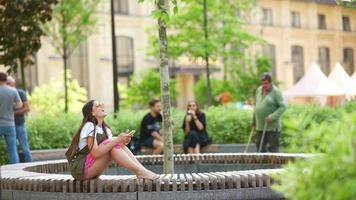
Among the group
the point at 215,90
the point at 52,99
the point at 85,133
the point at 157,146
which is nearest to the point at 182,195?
the point at 85,133

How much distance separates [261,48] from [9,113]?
44431 millimetres

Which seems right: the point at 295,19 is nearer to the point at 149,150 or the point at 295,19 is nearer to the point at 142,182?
the point at 149,150

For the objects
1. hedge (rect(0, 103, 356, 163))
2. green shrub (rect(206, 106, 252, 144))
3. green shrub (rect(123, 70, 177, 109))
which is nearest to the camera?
hedge (rect(0, 103, 356, 163))

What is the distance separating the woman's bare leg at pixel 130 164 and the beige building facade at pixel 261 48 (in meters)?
26.1

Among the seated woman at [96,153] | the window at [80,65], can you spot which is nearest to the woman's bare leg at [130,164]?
the seated woman at [96,153]

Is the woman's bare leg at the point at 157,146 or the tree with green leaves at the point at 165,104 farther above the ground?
the tree with green leaves at the point at 165,104

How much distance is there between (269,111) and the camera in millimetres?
14500

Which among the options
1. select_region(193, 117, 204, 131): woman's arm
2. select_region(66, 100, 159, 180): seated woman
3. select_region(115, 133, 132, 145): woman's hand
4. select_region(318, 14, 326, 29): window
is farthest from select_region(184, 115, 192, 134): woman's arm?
select_region(318, 14, 326, 29): window

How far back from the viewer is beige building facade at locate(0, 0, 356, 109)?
45.2 metres

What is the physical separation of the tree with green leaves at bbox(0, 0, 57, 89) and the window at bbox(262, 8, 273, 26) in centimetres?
4010

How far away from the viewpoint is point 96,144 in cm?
850

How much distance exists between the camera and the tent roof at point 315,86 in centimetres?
3050

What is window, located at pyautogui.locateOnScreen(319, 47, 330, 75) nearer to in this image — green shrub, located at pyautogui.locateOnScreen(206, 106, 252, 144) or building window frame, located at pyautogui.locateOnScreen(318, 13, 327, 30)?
building window frame, located at pyautogui.locateOnScreen(318, 13, 327, 30)

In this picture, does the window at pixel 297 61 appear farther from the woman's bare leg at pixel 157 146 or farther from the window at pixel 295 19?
the woman's bare leg at pixel 157 146
